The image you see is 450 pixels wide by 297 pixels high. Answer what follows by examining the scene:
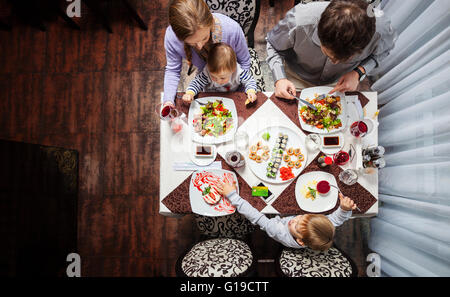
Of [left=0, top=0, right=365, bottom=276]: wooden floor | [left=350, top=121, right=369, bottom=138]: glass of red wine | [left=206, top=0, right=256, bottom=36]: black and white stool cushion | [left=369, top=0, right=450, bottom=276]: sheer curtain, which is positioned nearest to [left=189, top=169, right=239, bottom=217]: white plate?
[left=350, top=121, right=369, bottom=138]: glass of red wine

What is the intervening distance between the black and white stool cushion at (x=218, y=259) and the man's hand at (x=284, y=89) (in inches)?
43.2

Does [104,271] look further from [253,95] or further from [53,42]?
[53,42]

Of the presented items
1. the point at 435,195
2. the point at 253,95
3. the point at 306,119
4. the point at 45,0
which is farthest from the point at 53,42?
the point at 435,195

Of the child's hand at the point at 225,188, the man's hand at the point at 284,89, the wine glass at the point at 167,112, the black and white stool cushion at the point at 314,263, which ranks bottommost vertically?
the black and white stool cushion at the point at 314,263

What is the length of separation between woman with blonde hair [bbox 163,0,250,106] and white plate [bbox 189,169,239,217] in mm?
541

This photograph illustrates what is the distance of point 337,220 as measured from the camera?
156 centimetres

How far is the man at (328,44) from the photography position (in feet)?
3.90

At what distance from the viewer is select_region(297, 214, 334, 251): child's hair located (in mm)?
1434

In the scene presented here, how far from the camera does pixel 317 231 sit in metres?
1.43

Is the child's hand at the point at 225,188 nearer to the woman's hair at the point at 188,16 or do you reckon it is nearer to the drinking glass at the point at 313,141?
the drinking glass at the point at 313,141

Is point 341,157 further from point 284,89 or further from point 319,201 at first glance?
point 284,89

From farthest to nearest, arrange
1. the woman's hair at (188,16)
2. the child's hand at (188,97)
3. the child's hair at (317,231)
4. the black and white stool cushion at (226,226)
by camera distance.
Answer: the black and white stool cushion at (226,226)
the child's hand at (188,97)
the child's hair at (317,231)
the woman's hair at (188,16)

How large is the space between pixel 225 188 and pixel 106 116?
5.77ft

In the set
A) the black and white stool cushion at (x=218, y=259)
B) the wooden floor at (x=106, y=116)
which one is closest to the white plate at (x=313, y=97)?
the black and white stool cushion at (x=218, y=259)
